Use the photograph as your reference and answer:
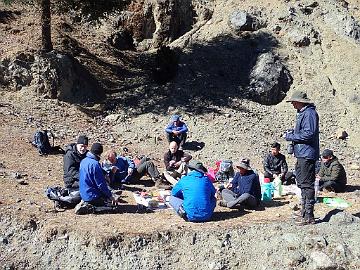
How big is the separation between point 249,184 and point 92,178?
2.95m

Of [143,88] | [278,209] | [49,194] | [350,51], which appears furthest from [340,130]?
[49,194]

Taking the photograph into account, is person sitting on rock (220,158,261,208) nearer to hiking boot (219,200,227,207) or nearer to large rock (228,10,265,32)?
hiking boot (219,200,227,207)

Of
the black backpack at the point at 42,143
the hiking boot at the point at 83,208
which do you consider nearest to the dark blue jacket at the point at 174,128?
the black backpack at the point at 42,143

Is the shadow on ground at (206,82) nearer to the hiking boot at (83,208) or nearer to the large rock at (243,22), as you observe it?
the large rock at (243,22)

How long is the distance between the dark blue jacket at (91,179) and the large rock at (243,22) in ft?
46.1

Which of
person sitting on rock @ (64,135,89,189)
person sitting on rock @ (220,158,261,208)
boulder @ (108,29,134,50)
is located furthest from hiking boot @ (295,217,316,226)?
boulder @ (108,29,134,50)

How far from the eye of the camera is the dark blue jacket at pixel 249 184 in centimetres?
1049

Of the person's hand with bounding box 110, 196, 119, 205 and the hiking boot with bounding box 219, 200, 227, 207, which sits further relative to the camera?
the hiking boot with bounding box 219, 200, 227, 207

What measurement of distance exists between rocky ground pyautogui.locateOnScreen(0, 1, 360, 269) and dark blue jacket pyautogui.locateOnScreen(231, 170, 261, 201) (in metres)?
0.41

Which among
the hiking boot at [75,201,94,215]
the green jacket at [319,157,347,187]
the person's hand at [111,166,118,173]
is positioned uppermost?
the person's hand at [111,166,118,173]

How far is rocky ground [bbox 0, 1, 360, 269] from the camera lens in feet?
30.7

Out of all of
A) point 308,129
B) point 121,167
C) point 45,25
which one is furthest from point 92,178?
point 45,25

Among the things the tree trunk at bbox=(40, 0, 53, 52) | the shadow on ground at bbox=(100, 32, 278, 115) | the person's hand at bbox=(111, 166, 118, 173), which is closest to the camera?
the person's hand at bbox=(111, 166, 118, 173)

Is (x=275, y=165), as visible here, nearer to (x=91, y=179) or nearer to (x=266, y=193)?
(x=266, y=193)
